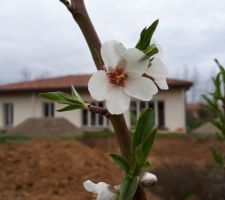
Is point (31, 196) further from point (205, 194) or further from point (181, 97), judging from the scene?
point (181, 97)

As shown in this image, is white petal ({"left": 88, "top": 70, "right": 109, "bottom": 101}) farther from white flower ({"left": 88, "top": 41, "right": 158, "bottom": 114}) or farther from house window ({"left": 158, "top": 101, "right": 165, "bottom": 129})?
house window ({"left": 158, "top": 101, "right": 165, "bottom": 129})

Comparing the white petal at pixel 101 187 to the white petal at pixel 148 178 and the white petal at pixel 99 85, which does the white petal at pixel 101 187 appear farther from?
the white petal at pixel 99 85

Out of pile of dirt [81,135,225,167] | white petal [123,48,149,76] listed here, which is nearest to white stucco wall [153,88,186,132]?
pile of dirt [81,135,225,167]

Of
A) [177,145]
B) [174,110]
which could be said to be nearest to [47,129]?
[177,145]

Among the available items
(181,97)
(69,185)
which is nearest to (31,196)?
(69,185)

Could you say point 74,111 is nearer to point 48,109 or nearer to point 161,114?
point 48,109

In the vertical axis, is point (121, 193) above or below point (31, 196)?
above
